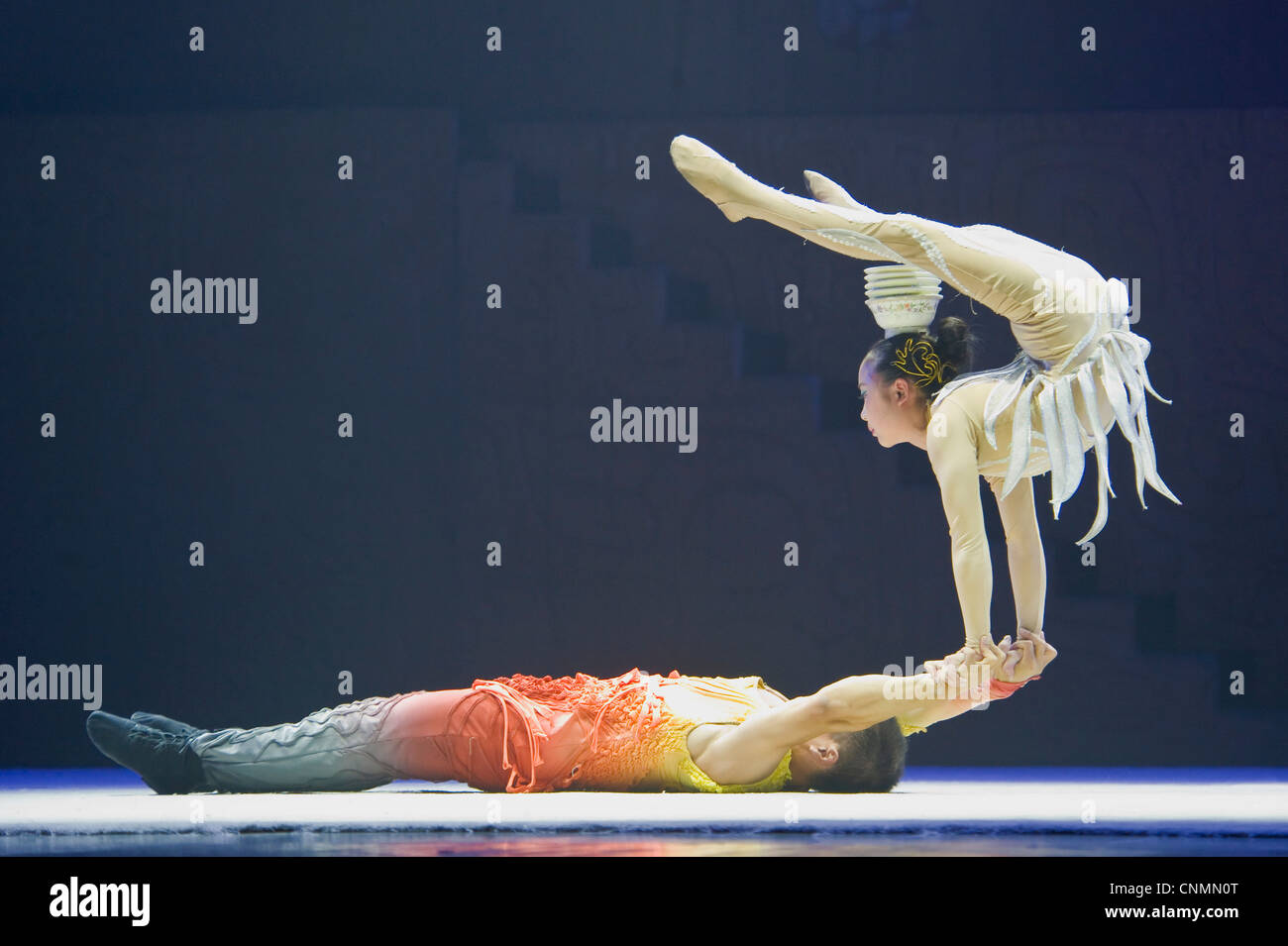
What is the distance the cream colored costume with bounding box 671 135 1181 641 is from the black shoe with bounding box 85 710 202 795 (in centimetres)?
172

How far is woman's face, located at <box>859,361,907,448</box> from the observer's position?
11.7ft

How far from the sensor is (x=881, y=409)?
11.7 ft

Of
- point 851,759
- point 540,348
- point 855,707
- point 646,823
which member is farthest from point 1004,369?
point 540,348

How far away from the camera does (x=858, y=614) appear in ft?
16.3

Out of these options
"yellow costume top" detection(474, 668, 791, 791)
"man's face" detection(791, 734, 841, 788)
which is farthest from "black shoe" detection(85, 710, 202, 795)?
"man's face" detection(791, 734, 841, 788)

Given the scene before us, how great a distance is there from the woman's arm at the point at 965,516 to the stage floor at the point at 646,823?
16.4 inches

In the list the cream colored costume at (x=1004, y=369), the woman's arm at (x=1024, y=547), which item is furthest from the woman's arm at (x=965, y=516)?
the woman's arm at (x=1024, y=547)

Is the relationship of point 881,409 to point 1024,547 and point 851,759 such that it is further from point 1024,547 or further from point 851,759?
point 851,759

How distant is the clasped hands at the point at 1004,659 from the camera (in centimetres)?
335

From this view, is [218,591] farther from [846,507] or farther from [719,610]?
[846,507]

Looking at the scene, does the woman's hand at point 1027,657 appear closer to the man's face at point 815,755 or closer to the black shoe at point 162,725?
the man's face at point 815,755

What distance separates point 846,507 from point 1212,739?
1363 mm

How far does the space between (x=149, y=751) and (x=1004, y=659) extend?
6.28 feet

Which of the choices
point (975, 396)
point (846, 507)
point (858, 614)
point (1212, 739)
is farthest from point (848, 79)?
point (1212, 739)
